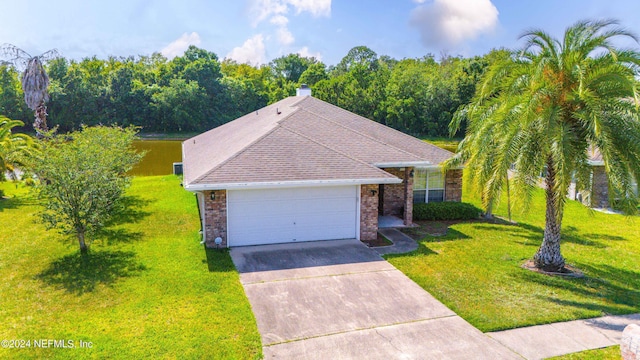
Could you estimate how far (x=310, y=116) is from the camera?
19.5 metres

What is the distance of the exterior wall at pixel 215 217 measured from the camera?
12.9 m

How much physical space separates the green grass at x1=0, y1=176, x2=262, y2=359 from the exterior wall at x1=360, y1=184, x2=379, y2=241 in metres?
4.50

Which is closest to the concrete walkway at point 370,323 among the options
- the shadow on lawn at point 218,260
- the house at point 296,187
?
the shadow on lawn at point 218,260

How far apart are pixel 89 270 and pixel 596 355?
11.5 m

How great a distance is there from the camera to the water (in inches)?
1261

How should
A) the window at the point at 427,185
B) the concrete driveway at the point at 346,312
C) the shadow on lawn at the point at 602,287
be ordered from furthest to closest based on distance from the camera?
the window at the point at 427,185, the shadow on lawn at the point at 602,287, the concrete driveway at the point at 346,312

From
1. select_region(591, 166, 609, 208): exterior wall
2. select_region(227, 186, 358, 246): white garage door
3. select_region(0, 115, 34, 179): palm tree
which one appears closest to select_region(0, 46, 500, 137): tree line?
select_region(0, 115, 34, 179): palm tree

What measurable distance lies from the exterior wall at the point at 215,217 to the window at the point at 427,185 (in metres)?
8.11

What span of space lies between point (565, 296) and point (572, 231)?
7.25 meters

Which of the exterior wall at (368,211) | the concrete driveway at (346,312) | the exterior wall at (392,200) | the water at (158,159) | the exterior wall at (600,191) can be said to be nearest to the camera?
the concrete driveway at (346,312)

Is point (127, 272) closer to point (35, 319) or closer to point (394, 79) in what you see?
point (35, 319)

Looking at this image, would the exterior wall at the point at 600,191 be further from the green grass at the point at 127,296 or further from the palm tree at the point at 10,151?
the palm tree at the point at 10,151

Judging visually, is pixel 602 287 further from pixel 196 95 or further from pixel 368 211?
pixel 196 95

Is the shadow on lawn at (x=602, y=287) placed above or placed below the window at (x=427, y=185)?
below
